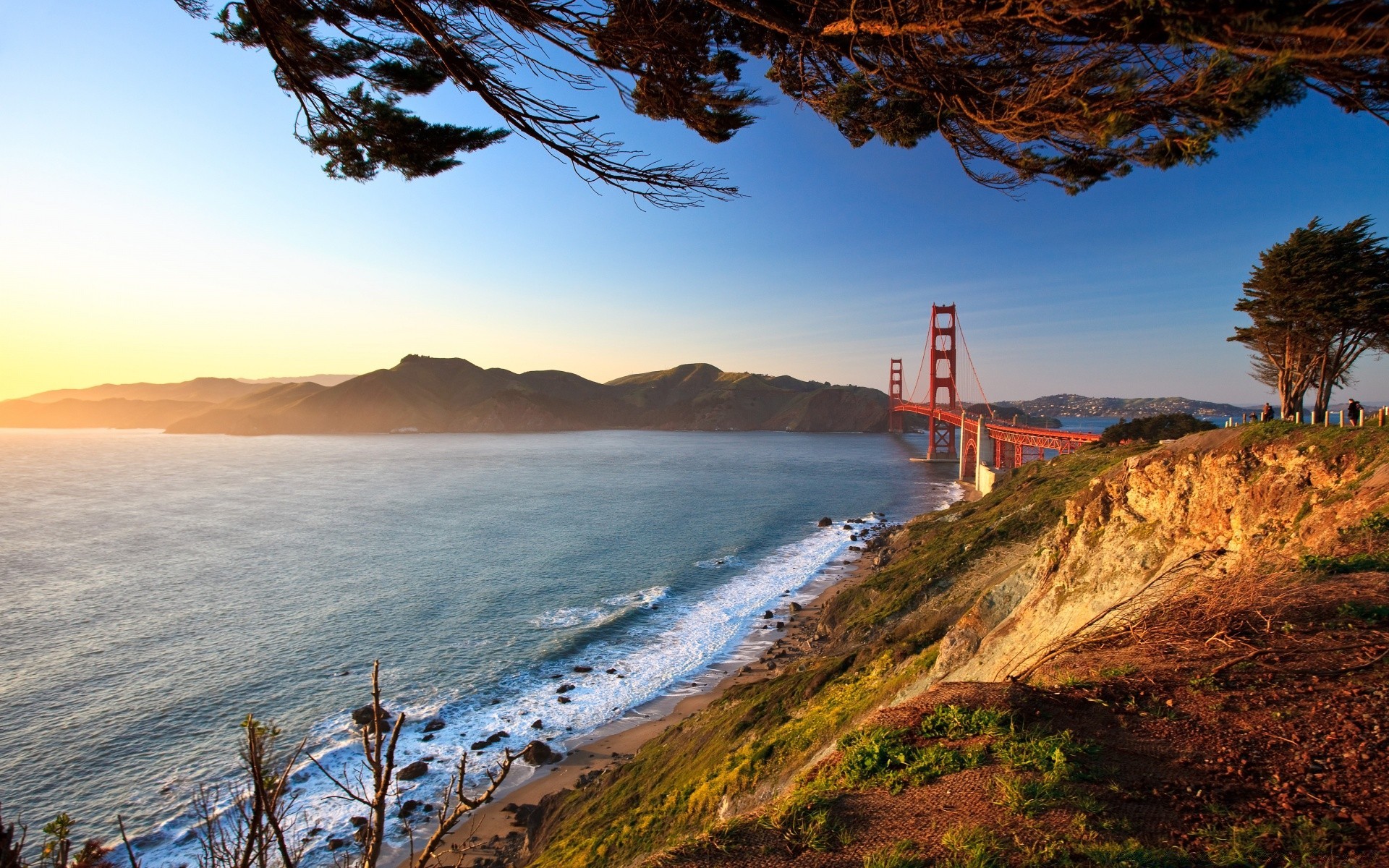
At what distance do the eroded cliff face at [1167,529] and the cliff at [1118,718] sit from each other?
34 mm

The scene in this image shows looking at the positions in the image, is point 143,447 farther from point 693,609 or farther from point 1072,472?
point 1072,472

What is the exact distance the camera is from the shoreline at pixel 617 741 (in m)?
9.32

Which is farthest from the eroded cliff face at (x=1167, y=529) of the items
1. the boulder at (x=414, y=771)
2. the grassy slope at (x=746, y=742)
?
the boulder at (x=414, y=771)

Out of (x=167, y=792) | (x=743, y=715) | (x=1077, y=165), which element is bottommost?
(x=167, y=792)

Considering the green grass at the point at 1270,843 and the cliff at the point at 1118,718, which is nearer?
the green grass at the point at 1270,843

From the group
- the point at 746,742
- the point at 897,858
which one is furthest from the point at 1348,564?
the point at 746,742

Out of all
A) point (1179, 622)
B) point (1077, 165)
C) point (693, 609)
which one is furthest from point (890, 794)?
point (693, 609)

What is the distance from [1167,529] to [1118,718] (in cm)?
606

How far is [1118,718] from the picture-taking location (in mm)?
3773

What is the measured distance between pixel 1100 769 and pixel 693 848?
7.43 feet

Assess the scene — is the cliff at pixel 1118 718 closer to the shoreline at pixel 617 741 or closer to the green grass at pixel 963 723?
the green grass at pixel 963 723

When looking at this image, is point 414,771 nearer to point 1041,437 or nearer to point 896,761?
point 896,761

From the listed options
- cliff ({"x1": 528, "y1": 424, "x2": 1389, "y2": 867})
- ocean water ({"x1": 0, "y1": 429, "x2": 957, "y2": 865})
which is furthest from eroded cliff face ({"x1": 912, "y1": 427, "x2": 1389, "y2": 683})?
ocean water ({"x1": 0, "y1": 429, "x2": 957, "y2": 865})

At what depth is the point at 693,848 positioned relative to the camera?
11.1 feet
